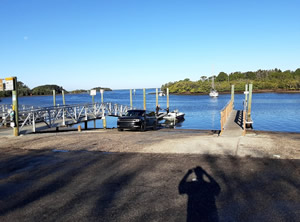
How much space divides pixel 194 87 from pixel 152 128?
13373 centimetres

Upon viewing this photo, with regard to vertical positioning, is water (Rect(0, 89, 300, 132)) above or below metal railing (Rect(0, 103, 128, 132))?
below

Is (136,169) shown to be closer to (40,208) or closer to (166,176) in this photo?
(166,176)

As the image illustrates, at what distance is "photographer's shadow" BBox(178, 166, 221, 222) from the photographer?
4.78m

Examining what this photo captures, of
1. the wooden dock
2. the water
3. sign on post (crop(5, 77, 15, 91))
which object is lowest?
the water

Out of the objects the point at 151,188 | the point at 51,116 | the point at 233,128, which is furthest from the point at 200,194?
the point at 51,116

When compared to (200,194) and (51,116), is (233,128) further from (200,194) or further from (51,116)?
(51,116)

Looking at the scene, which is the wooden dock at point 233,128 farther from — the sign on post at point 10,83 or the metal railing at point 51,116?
the sign on post at point 10,83

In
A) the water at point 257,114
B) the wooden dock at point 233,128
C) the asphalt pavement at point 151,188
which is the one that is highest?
the asphalt pavement at point 151,188

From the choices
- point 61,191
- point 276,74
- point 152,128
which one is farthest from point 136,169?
point 276,74

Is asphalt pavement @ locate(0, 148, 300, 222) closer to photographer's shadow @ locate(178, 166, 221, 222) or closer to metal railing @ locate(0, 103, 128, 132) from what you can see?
photographer's shadow @ locate(178, 166, 221, 222)

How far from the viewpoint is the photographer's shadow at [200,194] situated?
478cm

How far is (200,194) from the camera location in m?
5.77

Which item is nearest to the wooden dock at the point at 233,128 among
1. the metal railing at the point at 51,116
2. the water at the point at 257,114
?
the water at the point at 257,114

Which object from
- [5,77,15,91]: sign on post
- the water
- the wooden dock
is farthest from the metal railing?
the wooden dock
